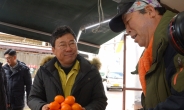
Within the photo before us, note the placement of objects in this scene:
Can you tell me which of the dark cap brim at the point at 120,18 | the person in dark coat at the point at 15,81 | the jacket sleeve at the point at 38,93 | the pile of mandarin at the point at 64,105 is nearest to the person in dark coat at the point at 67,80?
the jacket sleeve at the point at 38,93

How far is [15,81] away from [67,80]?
2673 mm

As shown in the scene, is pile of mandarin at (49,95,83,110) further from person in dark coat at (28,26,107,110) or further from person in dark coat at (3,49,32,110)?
person in dark coat at (3,49,32,110)

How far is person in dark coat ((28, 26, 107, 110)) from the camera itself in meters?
1.62

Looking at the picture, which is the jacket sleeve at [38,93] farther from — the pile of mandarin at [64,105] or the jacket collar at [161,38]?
the jacket collar at [161,38]

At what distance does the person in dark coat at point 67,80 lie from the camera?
1.62 m

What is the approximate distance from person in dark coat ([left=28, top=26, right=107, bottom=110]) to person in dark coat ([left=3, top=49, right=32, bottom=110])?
2466mm

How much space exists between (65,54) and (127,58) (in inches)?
123

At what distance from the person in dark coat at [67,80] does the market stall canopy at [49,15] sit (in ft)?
3.50

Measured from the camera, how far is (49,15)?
2986 millimetres

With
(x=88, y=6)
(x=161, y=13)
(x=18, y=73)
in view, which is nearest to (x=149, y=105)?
(x=161, y=13)

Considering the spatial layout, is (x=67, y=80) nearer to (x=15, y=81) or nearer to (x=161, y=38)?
(x=161, y=38)

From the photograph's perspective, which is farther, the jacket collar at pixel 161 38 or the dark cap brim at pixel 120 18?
the dark cap brim at pixel 120 18

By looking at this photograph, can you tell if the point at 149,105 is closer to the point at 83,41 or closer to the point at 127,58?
the point at 83,41

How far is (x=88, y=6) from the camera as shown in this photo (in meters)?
2.68
